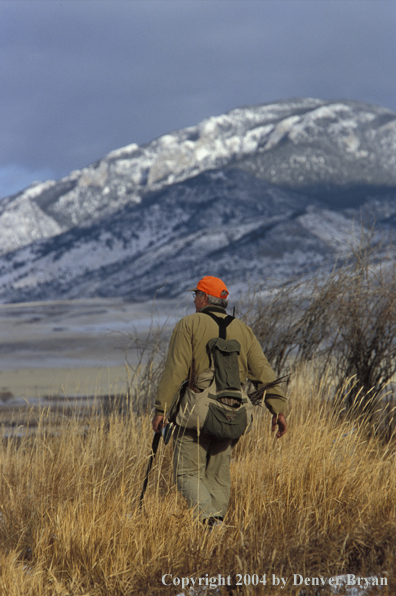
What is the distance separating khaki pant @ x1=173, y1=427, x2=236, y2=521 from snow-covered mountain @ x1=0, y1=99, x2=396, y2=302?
37090mm

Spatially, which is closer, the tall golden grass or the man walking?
the tall golden grass

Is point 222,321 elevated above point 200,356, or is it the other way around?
point 222,321

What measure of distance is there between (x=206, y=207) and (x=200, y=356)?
7728 cm

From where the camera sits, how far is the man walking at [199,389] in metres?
3.53

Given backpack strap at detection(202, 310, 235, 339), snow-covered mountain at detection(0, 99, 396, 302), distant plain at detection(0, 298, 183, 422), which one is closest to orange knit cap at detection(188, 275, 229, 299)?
backpack strap at detection(202, 310, 235, 339)

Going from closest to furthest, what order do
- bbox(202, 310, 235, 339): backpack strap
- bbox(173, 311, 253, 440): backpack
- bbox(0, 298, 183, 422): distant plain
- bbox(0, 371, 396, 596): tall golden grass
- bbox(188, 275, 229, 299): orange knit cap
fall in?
bbox(0, 371, 396, 596): tall golden grass < bbox(173, 311, 253, 440): backpack < bbox(202, 310, 235, 339): backpack strap < bbox(188, 275, 229, 299): orange knit cap < bbox(0, 298, 183, 422): distant plain

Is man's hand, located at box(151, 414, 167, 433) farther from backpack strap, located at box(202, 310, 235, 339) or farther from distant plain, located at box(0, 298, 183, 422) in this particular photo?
distant plain, located at box(0, 298, 183, 422)

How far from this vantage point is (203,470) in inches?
148

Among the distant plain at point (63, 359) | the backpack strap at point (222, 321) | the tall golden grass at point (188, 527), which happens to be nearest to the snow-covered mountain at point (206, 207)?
the distant plain at point (63, 359)

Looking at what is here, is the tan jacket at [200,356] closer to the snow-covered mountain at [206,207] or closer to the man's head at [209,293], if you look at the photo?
the man's head at [209,293]

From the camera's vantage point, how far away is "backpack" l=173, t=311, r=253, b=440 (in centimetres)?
349

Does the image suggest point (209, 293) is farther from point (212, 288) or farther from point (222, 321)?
point (222, 321)

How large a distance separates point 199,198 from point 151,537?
264 feet

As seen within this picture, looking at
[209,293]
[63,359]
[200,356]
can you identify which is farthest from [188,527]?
[63,359]
